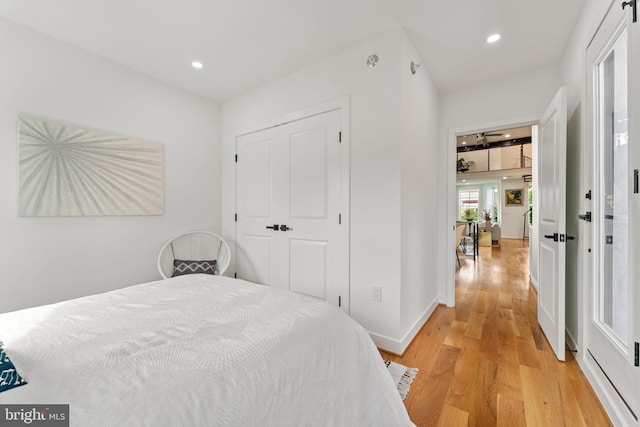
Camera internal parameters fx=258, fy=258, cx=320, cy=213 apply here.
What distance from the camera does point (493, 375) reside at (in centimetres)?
172

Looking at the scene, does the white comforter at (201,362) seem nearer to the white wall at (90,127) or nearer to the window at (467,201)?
the white wall at (90,127)

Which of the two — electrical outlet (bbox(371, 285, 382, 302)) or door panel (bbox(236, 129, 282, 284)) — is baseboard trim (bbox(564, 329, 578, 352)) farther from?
door panel (bbox(236, 129, 282, 284))

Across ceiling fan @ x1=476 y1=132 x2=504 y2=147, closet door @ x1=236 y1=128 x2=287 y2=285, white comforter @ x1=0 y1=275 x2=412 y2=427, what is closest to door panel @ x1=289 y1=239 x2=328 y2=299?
closet door @ x1=236 y1=128 x2=287 y2=285

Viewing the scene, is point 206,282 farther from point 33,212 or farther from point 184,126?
point 184,126

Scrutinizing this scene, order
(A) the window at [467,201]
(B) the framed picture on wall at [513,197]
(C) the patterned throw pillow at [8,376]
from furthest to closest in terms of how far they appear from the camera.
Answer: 1. (A) the window at [467,201]
2. (B) the framed picture on wall at [513,197]
3. (C) the patterned throw pillow at [8,376]

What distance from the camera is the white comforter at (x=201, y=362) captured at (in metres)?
0.62

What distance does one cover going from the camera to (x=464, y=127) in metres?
2.97

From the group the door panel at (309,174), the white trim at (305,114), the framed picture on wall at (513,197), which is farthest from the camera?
the framed picture on wall at (513,197)

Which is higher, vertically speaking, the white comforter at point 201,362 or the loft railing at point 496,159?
the loft railing at point 496,159

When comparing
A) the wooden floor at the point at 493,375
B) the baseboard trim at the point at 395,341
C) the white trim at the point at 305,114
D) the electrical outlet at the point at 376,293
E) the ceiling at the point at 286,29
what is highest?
the ceiling at the point at 286,29

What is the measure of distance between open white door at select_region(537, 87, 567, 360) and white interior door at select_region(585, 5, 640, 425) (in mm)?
206

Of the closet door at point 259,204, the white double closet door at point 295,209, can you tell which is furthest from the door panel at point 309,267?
the closet door at point 259,204

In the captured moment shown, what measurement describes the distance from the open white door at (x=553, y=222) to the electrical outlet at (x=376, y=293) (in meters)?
1.29

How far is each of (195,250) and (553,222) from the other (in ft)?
11.5
